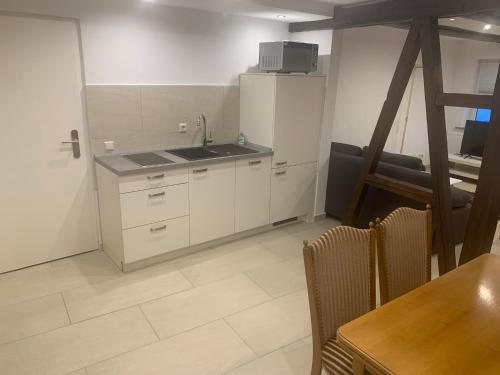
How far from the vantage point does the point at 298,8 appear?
132 inches

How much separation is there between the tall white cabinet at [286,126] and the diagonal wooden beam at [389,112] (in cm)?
68

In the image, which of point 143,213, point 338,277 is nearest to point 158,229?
point 143,213

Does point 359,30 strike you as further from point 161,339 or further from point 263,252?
point 161,339

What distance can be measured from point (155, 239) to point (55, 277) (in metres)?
0.83

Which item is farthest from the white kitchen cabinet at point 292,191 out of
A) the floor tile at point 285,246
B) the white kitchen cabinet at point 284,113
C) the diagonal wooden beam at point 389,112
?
the diagonal wooden beam at point 389,112

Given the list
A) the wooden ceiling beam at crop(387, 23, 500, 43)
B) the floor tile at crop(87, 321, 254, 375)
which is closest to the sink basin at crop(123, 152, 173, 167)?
the floor tile at crop(87, 321, 254, 375)

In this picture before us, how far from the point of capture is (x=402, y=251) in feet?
6.37

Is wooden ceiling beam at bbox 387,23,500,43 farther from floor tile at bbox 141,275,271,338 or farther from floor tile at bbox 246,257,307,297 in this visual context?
floor tile at bbox 141,275,271,338

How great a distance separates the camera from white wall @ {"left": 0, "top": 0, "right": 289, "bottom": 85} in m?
3.06

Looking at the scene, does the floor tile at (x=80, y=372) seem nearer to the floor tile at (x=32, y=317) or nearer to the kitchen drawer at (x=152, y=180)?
the floor tile at (x=32, y=317)

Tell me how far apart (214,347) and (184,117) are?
2.18 m

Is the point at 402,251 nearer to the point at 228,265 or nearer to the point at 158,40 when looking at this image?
the point at 228,265

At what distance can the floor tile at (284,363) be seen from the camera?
2156 mm

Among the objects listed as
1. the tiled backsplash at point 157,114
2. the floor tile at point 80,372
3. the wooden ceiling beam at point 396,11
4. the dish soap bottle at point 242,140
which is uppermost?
the wooden ceiling beam at point 396,11
